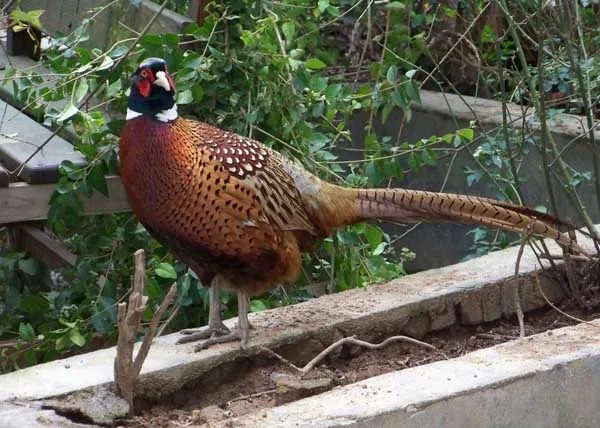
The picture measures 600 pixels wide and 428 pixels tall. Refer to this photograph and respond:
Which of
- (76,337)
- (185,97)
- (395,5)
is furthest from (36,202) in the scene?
(395,5)

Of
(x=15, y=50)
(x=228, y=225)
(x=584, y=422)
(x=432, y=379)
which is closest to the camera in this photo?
(x=432, y=379)

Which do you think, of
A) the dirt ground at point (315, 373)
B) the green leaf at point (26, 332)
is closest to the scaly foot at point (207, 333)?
the dirt ground at point (315, 373)

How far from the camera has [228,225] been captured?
12.9ft

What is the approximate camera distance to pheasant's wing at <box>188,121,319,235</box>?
13.0ft

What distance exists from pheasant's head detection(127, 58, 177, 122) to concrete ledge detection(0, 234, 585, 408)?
0.72 m

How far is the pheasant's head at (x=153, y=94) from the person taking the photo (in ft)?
13.1

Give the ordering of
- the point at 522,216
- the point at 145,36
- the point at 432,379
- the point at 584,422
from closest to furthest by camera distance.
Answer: the point at 432,379 → the point at 584,422 → the point at 522,216 → the point at 145,36

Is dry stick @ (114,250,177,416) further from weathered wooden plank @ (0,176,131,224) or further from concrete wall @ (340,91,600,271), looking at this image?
concrete wall @ (340,91,600,271)

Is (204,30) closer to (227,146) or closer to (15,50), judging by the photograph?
(227,146)

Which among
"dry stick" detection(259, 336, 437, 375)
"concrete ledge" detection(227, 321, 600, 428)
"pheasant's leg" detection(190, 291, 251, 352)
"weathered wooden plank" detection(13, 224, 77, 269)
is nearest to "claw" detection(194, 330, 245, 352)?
"pheasant's leg" detection(190, 291, 251, 352)

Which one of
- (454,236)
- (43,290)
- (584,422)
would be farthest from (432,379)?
(454,236)

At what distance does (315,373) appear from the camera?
385cm

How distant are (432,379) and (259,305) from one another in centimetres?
158

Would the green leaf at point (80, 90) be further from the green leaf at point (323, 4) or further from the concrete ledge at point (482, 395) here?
the concrete ledge at point (482, 395)
